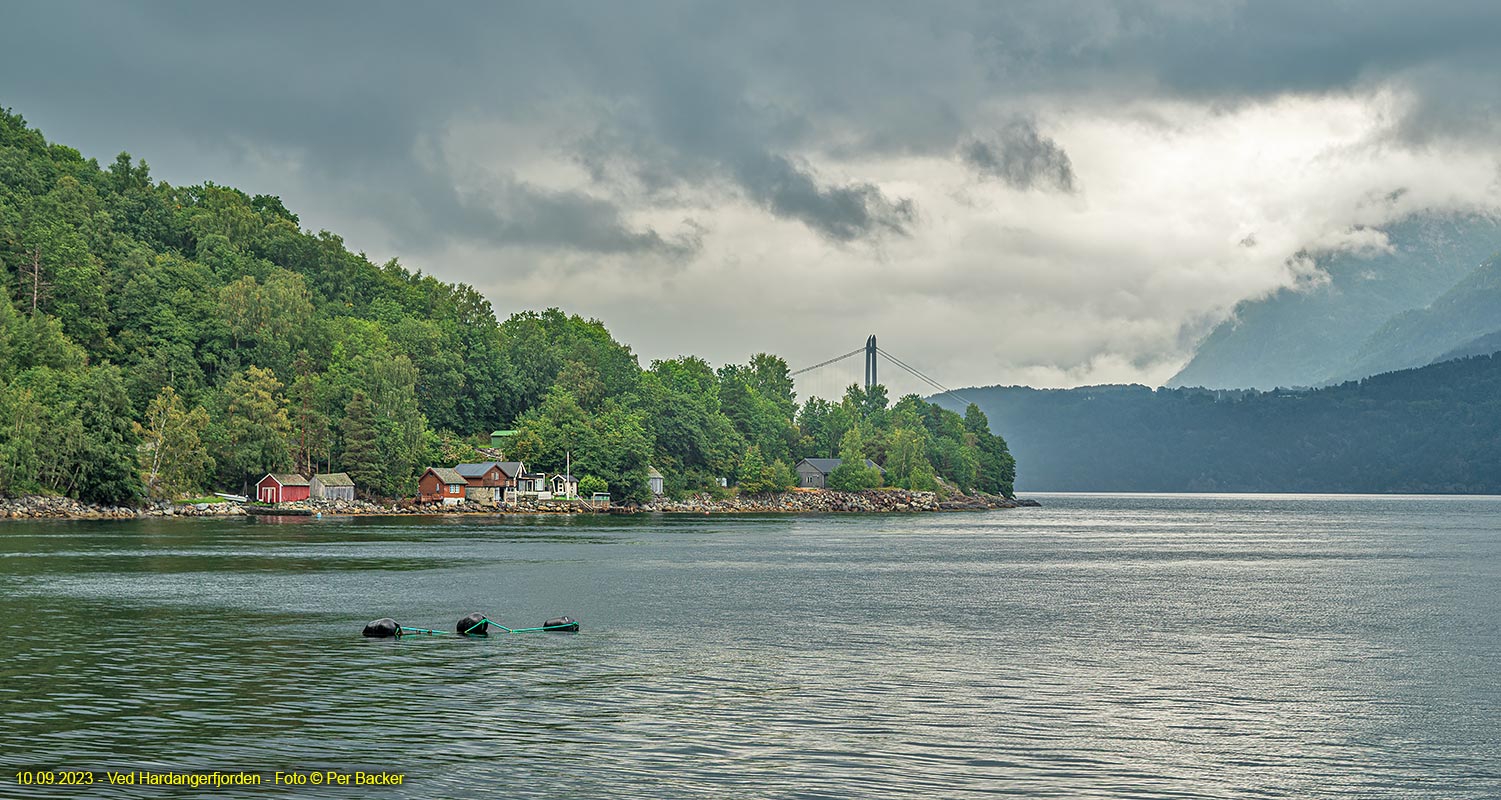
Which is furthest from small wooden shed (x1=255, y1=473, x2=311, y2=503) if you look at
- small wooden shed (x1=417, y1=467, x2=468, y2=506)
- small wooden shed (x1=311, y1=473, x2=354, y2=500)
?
small wooden shed (x1=417, y1=467, x2=468, y2=506)

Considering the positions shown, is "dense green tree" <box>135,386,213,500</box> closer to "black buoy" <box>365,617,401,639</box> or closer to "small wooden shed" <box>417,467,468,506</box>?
"small wooden shed" <box>417,467,468,506</box>

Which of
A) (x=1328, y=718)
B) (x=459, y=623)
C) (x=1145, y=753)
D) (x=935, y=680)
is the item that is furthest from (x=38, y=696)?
(x=1328, y=718)

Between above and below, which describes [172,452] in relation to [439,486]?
above

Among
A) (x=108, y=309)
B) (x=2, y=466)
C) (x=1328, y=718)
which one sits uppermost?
(x=108, y=309)

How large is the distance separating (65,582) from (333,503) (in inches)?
4690

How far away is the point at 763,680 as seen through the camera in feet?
125

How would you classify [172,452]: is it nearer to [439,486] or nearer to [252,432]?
[252,432]

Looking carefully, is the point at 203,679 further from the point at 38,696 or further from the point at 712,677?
the point at 712,677

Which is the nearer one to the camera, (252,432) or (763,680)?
(763,680)

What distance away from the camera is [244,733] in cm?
2919

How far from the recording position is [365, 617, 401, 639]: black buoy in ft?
152

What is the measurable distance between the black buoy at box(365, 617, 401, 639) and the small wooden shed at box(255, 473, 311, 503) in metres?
140

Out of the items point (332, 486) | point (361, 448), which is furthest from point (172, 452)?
point (361, 448)

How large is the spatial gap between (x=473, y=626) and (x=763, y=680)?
14.4 m
